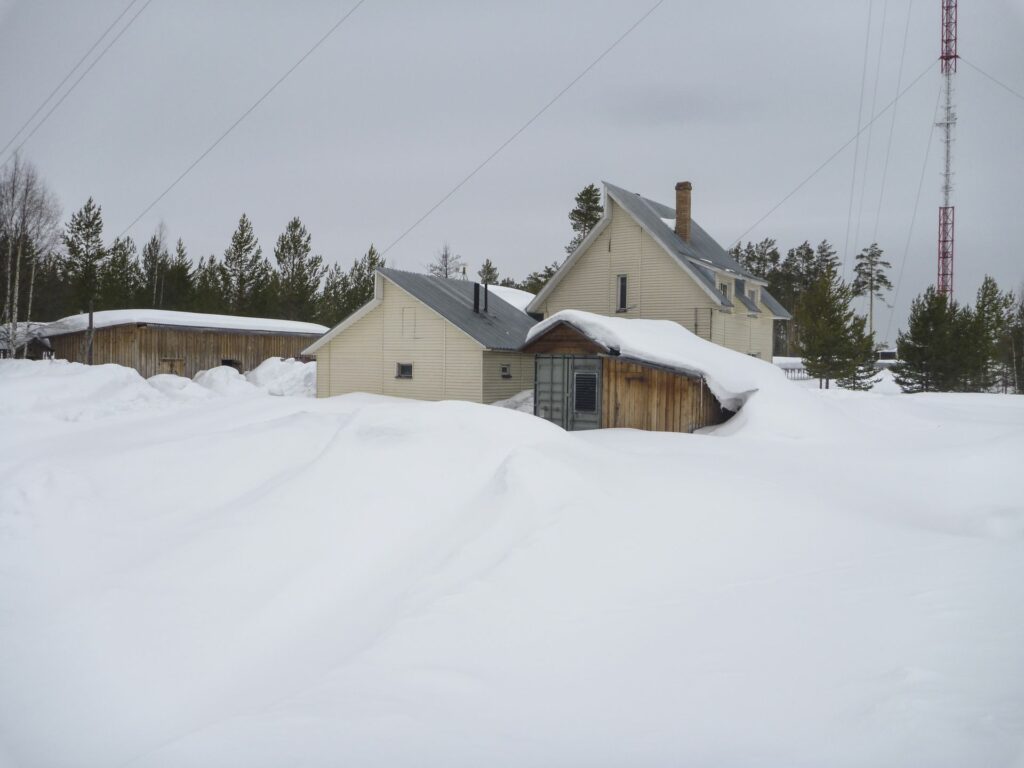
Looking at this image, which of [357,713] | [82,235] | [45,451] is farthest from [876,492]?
[82,235]

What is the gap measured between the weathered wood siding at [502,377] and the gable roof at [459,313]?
1.74 feet

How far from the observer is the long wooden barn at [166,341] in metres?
33.4

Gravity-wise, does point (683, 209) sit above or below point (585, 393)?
above

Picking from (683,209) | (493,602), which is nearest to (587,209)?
(683,209)

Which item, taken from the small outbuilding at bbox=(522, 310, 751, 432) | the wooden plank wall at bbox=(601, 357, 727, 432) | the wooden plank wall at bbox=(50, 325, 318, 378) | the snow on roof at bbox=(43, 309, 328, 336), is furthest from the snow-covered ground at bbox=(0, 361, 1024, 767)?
the snow on roof at bbox=(43, 309, 328, 336)

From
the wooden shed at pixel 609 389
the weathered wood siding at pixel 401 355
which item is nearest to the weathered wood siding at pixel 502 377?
the weathered wood siding at pixel 401 355

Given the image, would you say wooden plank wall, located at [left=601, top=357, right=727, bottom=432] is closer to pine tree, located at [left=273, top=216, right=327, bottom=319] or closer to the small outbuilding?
the small outbuilding

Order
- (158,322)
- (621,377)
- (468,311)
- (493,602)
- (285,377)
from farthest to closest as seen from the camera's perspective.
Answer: (285,377)
(158,322)
(468,311)
(621,377)
(493,602)

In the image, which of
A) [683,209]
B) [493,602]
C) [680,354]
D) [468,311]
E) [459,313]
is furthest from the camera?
[683,209]

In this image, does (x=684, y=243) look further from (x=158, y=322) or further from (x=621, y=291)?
(x=158, y=322)

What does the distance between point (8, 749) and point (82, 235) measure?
50.7 m

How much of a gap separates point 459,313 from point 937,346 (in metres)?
24.1

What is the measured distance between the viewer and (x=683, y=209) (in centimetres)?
2911

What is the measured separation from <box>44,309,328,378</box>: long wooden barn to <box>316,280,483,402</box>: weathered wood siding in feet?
33.0
